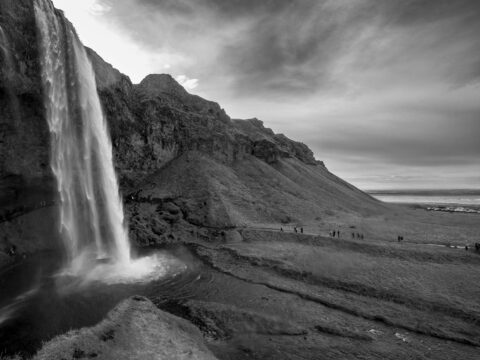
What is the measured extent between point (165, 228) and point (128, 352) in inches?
1250

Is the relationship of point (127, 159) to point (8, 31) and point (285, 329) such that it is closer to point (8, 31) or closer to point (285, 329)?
point (8, 31)

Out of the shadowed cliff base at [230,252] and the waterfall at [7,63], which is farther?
the waterfall at [7,63]

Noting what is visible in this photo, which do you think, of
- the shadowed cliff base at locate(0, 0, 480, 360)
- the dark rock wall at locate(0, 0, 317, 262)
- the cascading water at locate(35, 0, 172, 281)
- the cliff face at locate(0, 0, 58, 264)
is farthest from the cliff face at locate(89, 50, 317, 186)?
the cliff face at locate(0, 0, 58, 264)

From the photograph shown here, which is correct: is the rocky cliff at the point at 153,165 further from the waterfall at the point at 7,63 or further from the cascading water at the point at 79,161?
the cascading water at the point at 79,161

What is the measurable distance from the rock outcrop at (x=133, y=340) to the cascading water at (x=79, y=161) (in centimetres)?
1136

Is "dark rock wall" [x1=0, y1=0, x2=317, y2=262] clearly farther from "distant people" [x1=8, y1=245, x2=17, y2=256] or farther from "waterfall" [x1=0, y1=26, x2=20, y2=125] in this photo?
"distant people" [x1=8, y1=245, x2=17, y2=256]

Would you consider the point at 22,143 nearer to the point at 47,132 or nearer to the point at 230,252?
the point at 47,132

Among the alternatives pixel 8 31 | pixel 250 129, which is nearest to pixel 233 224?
pixel 8 31

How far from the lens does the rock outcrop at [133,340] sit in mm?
13703

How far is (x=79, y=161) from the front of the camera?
37375 mm

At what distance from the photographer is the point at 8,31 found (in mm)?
30078

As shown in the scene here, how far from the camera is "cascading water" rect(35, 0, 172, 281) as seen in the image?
33.1 m

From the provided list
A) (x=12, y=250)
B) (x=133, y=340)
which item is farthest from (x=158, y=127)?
(x=133, y=340)

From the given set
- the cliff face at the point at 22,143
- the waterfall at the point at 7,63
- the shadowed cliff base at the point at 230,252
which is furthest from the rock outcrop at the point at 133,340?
the waterfall at the point at 7,63
